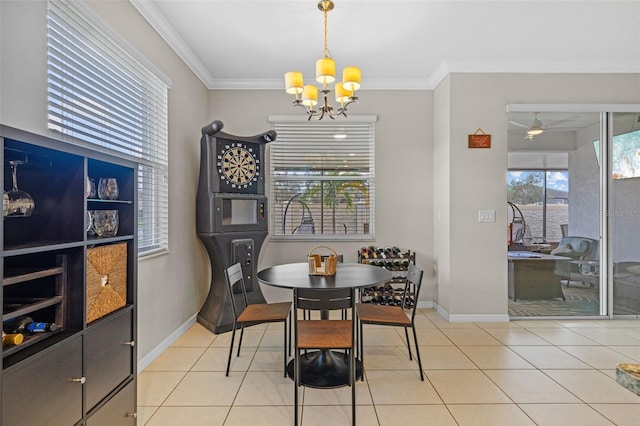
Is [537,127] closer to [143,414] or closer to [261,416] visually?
[261,416]

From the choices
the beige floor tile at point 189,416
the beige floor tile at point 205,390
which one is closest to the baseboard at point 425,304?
the beige floor tile at point 205,390

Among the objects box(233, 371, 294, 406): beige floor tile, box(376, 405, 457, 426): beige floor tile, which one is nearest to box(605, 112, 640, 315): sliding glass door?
box(376, 405, 457, 426): beige floor tile

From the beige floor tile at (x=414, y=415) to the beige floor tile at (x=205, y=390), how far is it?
96 cm

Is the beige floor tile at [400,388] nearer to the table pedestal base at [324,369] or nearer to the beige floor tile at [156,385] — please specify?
the table pedestal base at [324,369]

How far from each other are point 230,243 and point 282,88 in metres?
2.00

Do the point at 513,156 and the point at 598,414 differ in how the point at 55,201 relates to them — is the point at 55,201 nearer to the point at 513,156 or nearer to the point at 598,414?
the point at 598,414

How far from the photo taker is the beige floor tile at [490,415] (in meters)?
1.98

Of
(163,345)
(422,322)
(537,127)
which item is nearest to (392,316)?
(422,322)

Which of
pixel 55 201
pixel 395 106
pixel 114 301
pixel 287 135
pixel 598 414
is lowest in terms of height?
pixel 598 414

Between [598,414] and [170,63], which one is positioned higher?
[170,63]

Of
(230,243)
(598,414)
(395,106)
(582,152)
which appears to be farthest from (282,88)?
(598,414)

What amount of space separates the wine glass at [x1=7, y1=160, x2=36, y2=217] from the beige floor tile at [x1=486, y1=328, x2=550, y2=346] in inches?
138

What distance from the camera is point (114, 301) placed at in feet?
5.36

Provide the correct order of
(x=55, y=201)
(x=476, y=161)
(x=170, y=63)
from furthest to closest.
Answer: (x=476, y=161), (x=170, y=63), (x=55, y=201)
